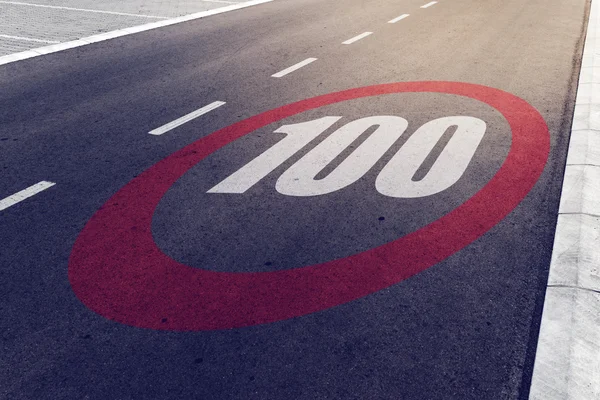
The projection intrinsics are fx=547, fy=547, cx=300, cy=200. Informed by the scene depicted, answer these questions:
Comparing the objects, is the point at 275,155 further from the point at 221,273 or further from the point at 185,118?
the point at 221,273

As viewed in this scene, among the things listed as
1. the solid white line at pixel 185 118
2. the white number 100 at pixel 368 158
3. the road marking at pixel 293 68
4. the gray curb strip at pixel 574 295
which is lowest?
the gray curb strip at pixel 574 295

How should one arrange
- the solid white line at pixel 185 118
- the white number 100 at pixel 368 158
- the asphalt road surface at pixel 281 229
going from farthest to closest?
the solid white line at pixel 185 118 < the white number 100 at pixel 368 158 < the asphalt road surface at pixel 281 229

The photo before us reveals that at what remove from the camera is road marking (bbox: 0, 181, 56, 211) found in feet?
16.0

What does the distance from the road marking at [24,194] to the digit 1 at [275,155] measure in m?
1.59

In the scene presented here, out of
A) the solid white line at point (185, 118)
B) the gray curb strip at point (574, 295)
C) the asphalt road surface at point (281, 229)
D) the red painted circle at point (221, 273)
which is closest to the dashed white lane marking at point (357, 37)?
the asphalt road surface at point (281, 229)

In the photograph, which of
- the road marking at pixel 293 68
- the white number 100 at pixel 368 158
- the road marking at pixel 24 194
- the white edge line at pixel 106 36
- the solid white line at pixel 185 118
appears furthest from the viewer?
the white edge line at pixel 106 36

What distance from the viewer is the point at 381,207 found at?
4.68 meters

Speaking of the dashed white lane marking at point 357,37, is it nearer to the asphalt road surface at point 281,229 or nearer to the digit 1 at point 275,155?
the asphalt road surface at point 281,229

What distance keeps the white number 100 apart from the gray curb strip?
100cm

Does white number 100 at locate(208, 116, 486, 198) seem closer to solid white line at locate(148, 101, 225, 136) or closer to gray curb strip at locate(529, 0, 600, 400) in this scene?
gray curb strip at locate(529, 0, 600, 400)

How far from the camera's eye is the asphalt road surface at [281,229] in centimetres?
312

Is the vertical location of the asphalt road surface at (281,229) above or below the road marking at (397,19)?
below

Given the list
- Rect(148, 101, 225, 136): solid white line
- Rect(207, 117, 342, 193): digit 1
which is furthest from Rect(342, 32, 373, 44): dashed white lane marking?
Rect(207, 117, 342, 193): digit 1

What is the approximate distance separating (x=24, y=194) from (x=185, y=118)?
7.44 feet
